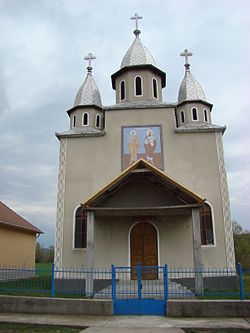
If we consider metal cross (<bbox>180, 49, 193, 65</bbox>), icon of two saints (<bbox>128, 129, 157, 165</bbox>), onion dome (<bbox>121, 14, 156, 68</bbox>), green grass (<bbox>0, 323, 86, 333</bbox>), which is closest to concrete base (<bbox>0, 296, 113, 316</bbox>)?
green grass (<bbox>0, 323, 86, 333</bbox>)

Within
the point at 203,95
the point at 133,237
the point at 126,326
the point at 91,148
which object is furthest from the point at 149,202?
the point at 203,95

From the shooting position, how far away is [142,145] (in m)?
14.6

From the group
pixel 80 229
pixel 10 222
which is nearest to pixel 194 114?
pixel 80 229

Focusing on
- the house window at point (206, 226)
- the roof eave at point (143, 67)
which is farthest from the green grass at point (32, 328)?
the roof eave at point (143, 67)

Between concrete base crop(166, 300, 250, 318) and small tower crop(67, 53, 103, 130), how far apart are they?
34.8 ft

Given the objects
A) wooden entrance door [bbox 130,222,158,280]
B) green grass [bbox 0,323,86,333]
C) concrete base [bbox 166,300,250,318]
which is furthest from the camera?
wooden entrance door [bbox 130,222,158,280]

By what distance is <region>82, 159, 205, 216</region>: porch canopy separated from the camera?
36.4 feet

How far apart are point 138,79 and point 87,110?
11.0ft

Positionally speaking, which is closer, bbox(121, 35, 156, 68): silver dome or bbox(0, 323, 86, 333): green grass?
bbox(0, 323, 86, 333): green grass

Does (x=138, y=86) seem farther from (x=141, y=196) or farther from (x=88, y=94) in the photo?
(x=141, y=196)

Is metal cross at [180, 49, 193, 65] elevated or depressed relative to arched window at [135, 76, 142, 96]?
elevated

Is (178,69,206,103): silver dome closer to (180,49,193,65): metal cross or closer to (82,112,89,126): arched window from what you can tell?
(180,49,193,65): metal cross

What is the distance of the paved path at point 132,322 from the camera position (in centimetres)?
711

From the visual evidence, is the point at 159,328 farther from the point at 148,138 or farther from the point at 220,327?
the point at 148,138
